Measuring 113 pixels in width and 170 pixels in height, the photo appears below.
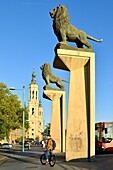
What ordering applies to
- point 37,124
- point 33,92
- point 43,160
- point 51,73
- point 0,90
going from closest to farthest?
1. point 43,160
2. point 51,73
3. point 0,90
4. point 33,92
5. point 37,124

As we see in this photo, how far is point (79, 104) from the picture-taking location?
21.0 m

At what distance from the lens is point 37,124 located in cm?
17712

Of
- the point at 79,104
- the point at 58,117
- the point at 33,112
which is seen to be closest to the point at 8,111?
the point at 58,117

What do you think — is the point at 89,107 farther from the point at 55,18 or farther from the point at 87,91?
the point at 55,18

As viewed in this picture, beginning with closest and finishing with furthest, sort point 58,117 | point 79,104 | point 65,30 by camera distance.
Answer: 1. point 79,104
2. point 65,30
3. point 58,117

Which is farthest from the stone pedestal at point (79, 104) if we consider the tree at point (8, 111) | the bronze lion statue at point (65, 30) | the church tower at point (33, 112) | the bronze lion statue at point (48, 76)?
the church tower at point (33, 112)

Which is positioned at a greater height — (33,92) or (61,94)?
(33,92)

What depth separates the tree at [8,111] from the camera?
58.8m

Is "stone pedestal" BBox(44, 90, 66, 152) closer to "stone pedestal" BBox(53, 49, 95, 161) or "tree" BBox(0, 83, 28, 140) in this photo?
"stone pedestal" BBox(53, 49, 95, 161)

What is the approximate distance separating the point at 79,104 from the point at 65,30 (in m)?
4.48

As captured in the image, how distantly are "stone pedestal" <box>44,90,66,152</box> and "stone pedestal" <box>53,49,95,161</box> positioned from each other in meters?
14.7

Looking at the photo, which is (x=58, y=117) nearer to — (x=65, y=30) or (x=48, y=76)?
(x=48, y=76)

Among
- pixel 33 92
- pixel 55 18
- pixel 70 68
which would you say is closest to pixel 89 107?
pixel 70 68

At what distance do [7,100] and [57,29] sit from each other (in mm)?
41113
